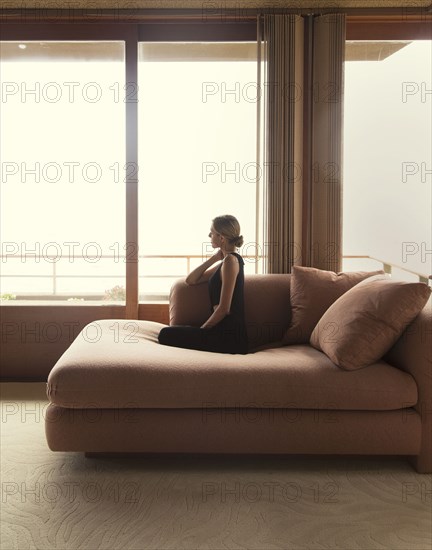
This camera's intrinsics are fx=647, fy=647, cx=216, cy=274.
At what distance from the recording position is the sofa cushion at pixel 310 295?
3783 millimetres

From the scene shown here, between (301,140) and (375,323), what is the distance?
1.93 metres

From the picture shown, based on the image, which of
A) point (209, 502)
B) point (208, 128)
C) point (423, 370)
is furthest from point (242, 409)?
point (208, 128)

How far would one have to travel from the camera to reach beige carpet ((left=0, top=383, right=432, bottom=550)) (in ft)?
7.89

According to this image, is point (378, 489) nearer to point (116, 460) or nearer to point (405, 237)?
point (116, 460)

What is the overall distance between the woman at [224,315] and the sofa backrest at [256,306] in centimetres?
26

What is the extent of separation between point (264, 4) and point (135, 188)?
156cm

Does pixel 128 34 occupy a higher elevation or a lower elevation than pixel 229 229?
higher

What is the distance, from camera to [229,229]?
3.74m

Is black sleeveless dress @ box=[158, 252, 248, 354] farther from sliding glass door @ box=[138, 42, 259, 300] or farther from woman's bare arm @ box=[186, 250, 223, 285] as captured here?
sliding glass door @ box=[138, 42, 259, 300]

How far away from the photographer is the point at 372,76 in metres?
5.63

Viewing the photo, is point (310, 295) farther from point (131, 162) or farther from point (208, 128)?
point (208, 128)

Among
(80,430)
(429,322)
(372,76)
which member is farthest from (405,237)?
(80,430)

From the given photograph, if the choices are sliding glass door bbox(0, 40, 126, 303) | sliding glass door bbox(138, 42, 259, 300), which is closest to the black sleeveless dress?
sliding glass door bbox(138, 42, 259, 300)

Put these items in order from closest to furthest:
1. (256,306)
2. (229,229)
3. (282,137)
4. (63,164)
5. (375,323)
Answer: (375,323), (229,229), (256,306), (282,137), (63,164)
